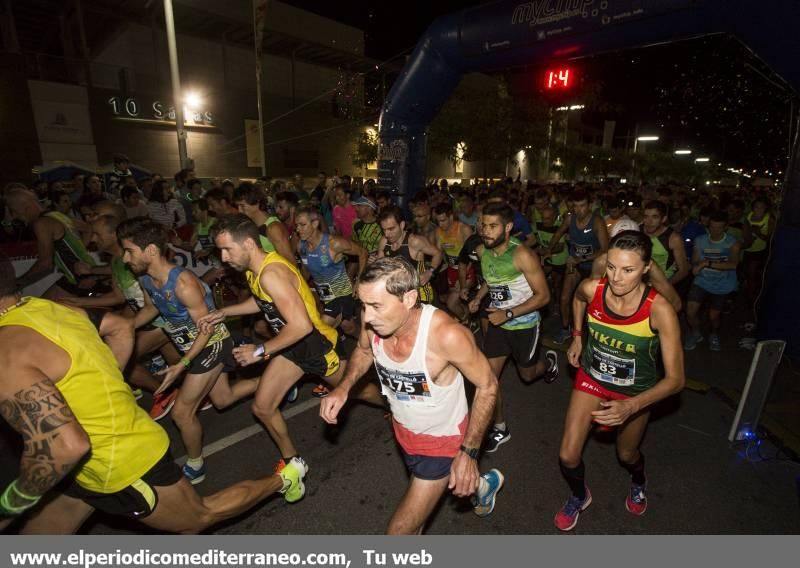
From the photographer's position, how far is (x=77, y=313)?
8.05 ft

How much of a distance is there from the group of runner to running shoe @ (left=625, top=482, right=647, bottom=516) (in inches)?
0.5

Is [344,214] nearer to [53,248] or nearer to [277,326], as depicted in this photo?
[53,248]

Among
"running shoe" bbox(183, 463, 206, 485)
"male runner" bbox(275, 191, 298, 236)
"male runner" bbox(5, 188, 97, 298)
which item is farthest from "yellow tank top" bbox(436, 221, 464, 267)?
"male runner" bbox(5, 188, 97, 298)

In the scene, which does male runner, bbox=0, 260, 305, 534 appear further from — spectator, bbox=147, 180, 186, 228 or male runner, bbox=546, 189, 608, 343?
spectator, bbox=147, 180, 186, 228

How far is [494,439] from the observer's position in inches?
167

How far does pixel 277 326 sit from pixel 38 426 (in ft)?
6.80

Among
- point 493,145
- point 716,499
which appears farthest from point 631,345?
point 493,145

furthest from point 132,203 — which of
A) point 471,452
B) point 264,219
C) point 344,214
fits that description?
point 471,452

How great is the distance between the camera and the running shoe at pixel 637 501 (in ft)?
11.2

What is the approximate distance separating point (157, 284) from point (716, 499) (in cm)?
490

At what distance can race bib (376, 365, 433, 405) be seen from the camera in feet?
8.11

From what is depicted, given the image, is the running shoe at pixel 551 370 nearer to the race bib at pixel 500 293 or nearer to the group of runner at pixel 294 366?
the group of runner at pixel 294 366

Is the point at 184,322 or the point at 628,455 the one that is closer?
the point at 628,455

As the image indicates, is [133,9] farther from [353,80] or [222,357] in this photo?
[222,357]
